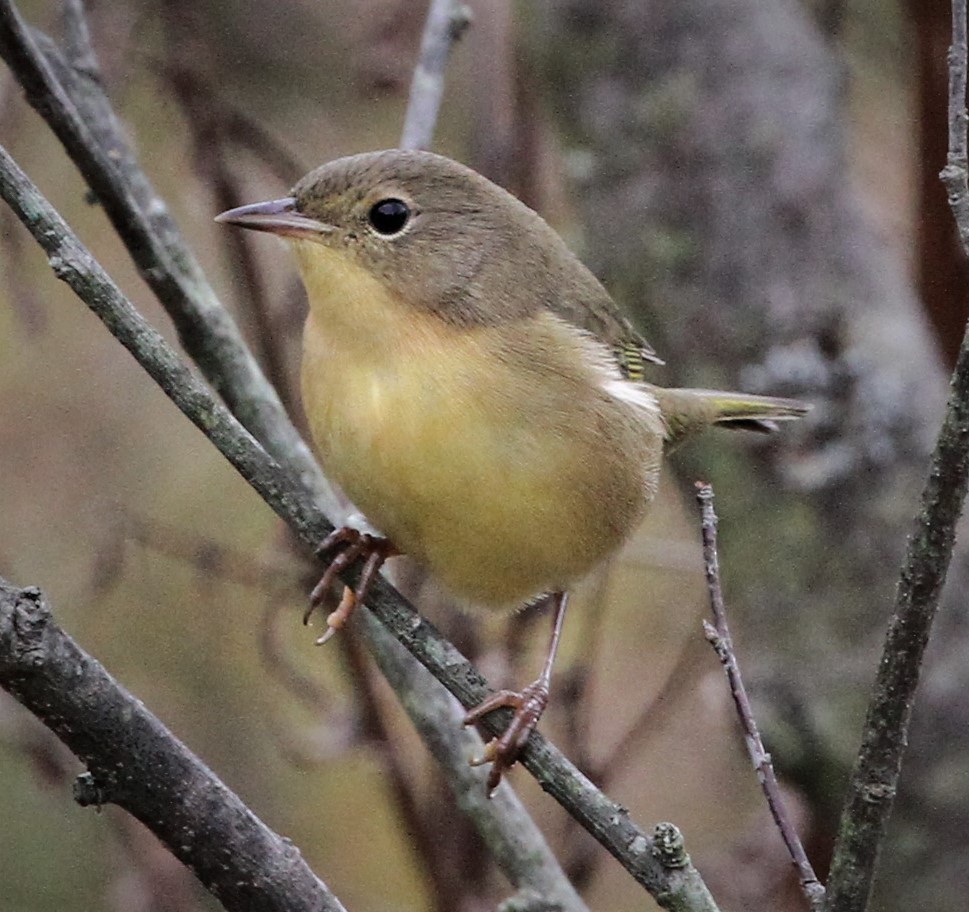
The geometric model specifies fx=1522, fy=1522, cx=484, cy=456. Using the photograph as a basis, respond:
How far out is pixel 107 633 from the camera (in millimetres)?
5160

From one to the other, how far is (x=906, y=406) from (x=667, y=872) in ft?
8.42

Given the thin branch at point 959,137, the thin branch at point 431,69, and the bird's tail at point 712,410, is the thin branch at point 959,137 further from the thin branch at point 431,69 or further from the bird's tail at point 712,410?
the bird's tail at point 712,410

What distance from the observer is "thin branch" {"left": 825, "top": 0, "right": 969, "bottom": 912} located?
1761 mm

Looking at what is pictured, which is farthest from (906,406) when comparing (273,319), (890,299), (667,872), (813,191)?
(667,872)

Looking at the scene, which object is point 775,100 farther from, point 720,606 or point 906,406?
point 720,606

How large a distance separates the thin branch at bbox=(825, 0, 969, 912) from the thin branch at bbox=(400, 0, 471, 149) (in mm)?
1743

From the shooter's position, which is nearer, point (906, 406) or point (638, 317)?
point (906, 406)

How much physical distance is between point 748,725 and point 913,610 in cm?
37

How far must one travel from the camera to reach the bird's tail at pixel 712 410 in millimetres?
3779

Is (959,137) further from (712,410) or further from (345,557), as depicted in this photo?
(712,410)

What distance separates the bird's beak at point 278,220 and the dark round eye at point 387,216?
10cm

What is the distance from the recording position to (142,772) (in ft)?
6.18

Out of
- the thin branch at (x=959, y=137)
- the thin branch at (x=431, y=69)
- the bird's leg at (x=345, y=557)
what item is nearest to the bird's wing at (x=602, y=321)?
the thin branch at (x=431, y=69)

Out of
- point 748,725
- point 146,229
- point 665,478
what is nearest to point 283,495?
point 748,725
